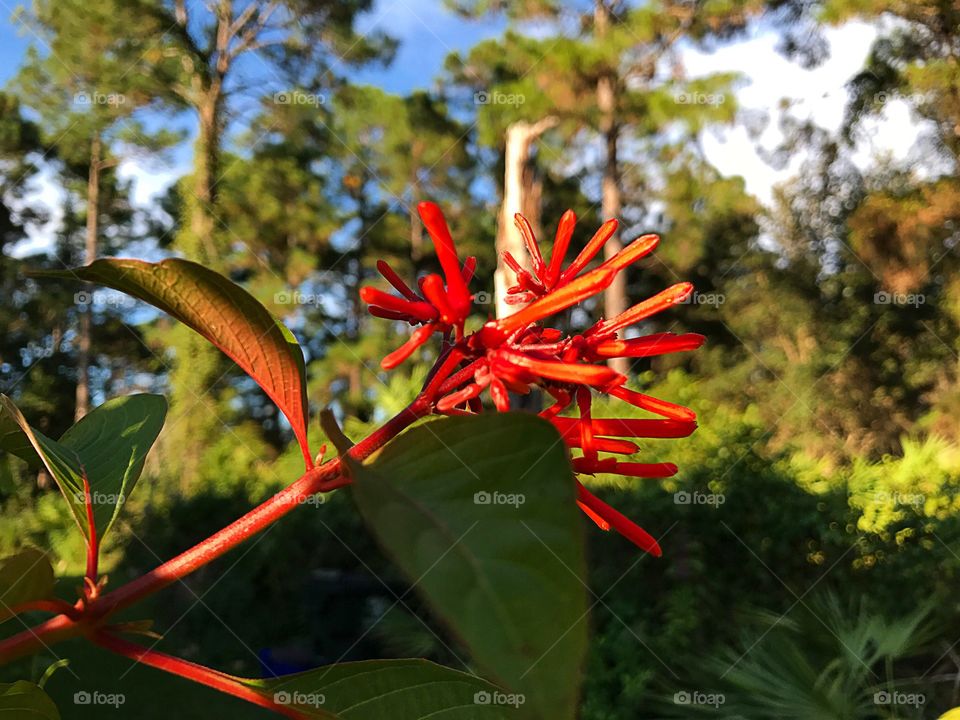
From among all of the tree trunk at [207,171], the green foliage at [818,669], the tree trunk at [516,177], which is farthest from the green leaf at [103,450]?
the tree trunk at [207,171]

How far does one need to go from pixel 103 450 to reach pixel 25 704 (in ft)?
0.55

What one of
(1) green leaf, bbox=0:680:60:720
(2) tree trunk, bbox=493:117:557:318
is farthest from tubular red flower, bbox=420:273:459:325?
(2) tree trunk, bbox=493:117:557:318

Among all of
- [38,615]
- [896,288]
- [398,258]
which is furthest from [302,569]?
[398,258]

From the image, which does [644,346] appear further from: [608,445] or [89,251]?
[89,251]

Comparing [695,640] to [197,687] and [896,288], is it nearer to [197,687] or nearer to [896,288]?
[197,687]

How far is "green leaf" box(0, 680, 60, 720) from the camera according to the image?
0.37 metres

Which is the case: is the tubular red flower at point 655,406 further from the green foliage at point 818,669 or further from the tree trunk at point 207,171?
the tree trunk at point 207,171

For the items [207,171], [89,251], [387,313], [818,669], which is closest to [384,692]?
[387,313]

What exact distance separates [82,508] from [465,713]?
244mm

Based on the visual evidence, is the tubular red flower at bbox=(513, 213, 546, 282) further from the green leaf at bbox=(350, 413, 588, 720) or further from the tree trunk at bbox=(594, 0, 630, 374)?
the tree trunk at bbox=(594, 0, 630, 374)

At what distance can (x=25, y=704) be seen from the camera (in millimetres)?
375

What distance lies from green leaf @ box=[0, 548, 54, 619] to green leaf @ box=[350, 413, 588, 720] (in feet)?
0.79

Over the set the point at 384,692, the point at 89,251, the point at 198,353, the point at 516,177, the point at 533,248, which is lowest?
the point at 384,692

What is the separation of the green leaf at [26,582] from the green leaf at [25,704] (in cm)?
4
